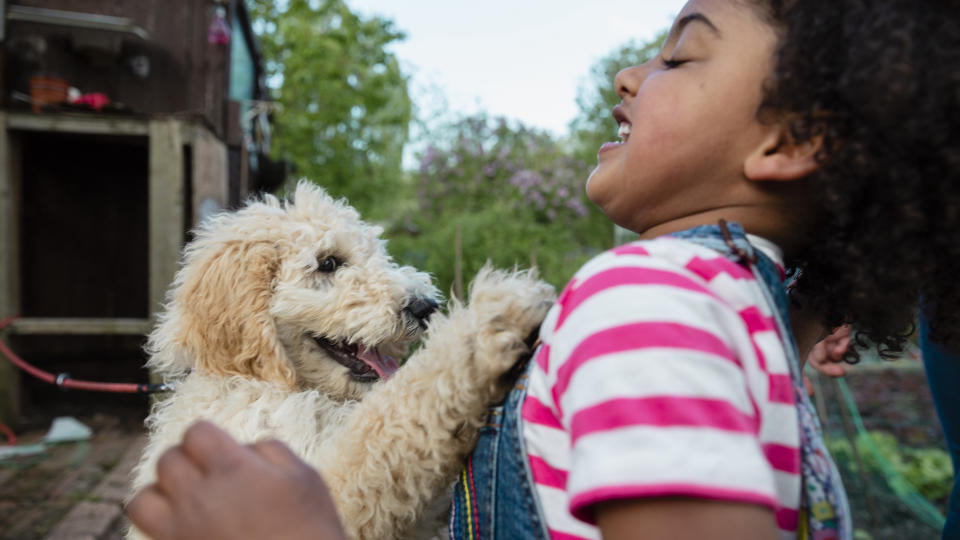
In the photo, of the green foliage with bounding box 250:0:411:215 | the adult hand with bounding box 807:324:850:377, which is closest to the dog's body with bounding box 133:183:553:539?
the adult hand with bounding box 807:324:850:377

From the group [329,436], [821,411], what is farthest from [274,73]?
[329,436]

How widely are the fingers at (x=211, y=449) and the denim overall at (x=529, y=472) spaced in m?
0.45

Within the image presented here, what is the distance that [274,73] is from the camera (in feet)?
56.7

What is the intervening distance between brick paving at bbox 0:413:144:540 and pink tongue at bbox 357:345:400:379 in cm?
291

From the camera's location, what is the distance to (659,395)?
0.79 m

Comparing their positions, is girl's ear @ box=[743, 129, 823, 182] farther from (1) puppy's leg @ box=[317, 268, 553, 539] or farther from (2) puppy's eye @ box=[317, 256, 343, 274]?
(2) puppy's eye @ box=[317, 256, 343, 274]

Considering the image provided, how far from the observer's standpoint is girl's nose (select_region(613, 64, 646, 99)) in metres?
1.36

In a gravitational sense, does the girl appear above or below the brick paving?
above

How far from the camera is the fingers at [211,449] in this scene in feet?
2.71

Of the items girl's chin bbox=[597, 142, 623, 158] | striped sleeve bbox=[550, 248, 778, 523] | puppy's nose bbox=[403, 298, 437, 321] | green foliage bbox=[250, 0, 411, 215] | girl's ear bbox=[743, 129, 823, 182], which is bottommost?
puppy's nose bbox=[403, 298, 437, 321]

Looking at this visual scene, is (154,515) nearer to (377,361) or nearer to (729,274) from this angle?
(729,274)

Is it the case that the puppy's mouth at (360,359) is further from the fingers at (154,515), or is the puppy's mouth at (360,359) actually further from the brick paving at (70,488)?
the brick paving at (70,488)

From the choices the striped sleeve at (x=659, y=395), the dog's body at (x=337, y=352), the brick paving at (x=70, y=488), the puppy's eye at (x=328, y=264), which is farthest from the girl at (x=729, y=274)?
the brick paving at (x=70, y=488)

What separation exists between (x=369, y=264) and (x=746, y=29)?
6.28 ft
